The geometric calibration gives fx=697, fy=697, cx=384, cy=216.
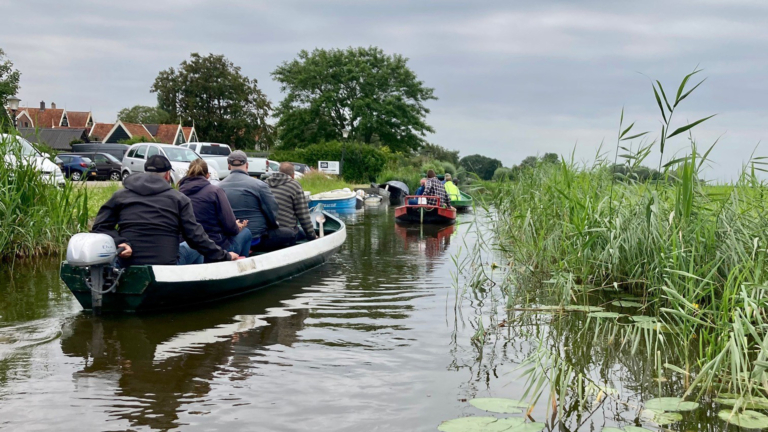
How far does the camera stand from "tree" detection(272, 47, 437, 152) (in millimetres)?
52938

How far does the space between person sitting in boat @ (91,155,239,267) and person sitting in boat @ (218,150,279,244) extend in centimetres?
187

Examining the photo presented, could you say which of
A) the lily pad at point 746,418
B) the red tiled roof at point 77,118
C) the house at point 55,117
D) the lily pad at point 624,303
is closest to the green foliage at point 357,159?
the lily pad at point 624,303

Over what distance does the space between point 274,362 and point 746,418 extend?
3126 millimetres

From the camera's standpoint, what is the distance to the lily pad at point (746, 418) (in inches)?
146

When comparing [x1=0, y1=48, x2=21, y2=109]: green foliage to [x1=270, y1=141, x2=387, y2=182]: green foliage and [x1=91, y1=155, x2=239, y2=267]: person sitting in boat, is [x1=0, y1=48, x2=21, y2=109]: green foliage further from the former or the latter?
[x1=91, y1=155, x2=239, y2=267]: person sitting in boat

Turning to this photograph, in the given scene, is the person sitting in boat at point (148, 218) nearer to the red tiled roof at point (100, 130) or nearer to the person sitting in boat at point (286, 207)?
the person sitting in boat at point (286, 207)

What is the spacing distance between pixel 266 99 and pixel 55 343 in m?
54.7

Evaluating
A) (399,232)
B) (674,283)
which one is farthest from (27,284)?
(399,232)

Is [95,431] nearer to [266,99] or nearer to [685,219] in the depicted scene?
[685,219]

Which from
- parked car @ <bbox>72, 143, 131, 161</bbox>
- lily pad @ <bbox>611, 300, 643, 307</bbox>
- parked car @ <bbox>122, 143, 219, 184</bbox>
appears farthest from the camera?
parked car @ <bbox>72, 143, 131, 161</bbox>

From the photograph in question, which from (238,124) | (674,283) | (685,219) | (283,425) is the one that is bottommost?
(283,425)

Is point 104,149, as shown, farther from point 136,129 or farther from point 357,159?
point 136,129

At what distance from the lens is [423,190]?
63.0ft

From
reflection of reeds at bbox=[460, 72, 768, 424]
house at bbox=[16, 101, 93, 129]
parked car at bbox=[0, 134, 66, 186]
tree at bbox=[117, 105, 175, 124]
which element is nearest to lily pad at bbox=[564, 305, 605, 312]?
reflection of reeds at bbox=[460, 72, 768, 424]
